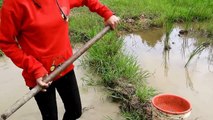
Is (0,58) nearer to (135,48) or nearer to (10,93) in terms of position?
(10,93)

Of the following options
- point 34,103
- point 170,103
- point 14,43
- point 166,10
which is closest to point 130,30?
point 166,10

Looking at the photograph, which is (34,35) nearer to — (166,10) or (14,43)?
(14,43)

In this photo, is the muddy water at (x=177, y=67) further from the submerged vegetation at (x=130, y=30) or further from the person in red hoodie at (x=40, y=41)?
the person in red hoodie at (x=40, y=41)

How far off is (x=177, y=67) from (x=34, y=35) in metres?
2.90

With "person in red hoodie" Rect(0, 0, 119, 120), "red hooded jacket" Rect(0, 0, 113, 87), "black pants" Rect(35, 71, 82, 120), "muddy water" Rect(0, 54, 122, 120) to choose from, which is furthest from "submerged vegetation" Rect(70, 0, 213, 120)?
"red hooded jacket" Rect(0, 0, 113, 87)

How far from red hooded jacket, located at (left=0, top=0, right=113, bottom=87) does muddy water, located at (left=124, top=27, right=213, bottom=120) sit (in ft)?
5.88

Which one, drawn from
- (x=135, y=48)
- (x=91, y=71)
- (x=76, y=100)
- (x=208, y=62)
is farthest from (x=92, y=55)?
(x=76, y=100)

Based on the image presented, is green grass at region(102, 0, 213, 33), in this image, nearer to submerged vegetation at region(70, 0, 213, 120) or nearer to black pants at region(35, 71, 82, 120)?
submerged vegetation at region(70, 0, 213, 120)

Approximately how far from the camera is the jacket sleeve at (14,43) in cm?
205

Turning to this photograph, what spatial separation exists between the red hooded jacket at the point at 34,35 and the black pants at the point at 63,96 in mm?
143

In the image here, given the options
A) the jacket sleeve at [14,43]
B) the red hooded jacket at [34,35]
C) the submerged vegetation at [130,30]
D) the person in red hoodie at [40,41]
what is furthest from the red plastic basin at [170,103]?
the jacket sleeve at [14,43]

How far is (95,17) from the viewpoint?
6.28 meters

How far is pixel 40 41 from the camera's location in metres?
2.21

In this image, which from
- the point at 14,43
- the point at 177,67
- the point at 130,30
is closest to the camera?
the point at 14,43
